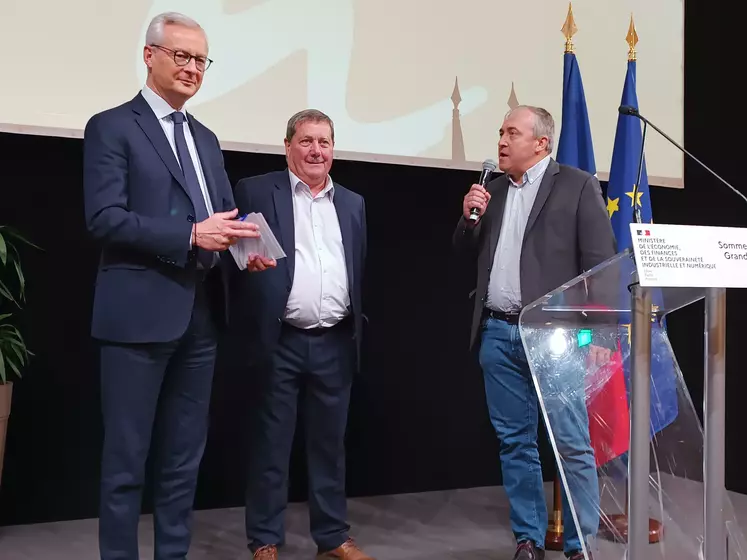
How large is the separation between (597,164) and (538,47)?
642 millimetres

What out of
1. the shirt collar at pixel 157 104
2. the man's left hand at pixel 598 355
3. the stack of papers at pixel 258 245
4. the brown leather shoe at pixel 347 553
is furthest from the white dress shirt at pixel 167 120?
the brown leather shoe at pixel 347 553

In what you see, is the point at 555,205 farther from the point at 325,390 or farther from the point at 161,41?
the point at 161,41

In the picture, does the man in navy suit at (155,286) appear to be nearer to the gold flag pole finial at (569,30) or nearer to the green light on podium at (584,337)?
the green light on podium at (584,337)

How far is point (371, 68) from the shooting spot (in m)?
3.38

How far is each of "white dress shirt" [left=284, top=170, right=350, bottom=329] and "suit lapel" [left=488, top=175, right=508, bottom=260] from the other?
1.75ft

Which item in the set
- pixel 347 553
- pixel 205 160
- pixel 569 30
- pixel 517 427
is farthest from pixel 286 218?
pixel 569 30

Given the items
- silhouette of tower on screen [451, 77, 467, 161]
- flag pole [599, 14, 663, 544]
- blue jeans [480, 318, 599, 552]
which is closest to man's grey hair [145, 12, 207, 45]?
flag pole [599, 14, 663, 544]

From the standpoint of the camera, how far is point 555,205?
266 cm

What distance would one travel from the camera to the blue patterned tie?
7.20 feet

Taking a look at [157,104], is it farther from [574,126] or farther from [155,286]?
[574,126]

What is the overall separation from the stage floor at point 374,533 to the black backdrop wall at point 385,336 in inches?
5.7

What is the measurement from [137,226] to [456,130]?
1865mm

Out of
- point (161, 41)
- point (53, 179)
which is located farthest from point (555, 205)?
point (53, 179)

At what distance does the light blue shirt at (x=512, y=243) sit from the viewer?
2.68 meters
